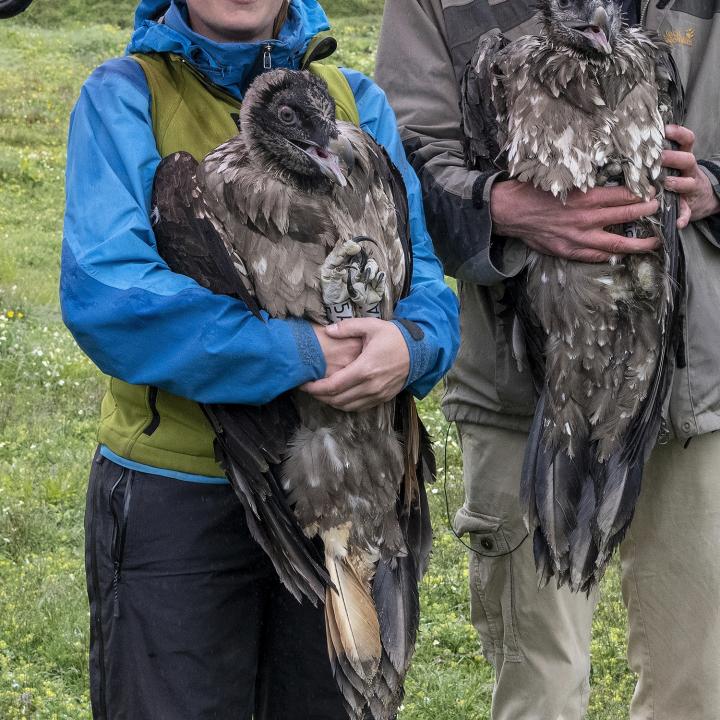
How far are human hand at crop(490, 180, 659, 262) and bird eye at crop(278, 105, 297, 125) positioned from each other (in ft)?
2.47

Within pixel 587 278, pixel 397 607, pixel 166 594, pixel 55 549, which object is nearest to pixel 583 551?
pixel 397 607

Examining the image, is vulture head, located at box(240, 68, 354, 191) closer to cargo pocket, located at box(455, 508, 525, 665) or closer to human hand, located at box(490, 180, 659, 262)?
human hand, located at box(490, 180, 659, 262)

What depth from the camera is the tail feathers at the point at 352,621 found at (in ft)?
10.3

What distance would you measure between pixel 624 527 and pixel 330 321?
3.79ft

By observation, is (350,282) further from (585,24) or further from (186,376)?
(585,24)

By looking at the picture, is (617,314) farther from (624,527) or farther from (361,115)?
(361,115)

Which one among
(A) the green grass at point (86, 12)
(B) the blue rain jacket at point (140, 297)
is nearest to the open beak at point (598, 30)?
(B) the blue rain jacket at point (140, 297)

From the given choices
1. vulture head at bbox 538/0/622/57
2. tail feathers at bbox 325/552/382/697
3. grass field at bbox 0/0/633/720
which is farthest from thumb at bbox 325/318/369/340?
grass field at bbox 0/0/633/720

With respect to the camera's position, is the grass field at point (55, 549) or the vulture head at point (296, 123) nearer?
the vulture head at point (296, 123)

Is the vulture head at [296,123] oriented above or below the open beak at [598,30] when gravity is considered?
below

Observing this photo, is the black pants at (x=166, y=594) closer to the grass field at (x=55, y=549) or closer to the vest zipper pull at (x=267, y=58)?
the vest zipper pull at (x=267, y=58)

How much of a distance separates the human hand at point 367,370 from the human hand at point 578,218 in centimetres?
71

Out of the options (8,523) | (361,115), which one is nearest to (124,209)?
(361,115)

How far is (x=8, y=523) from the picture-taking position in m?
6.29
